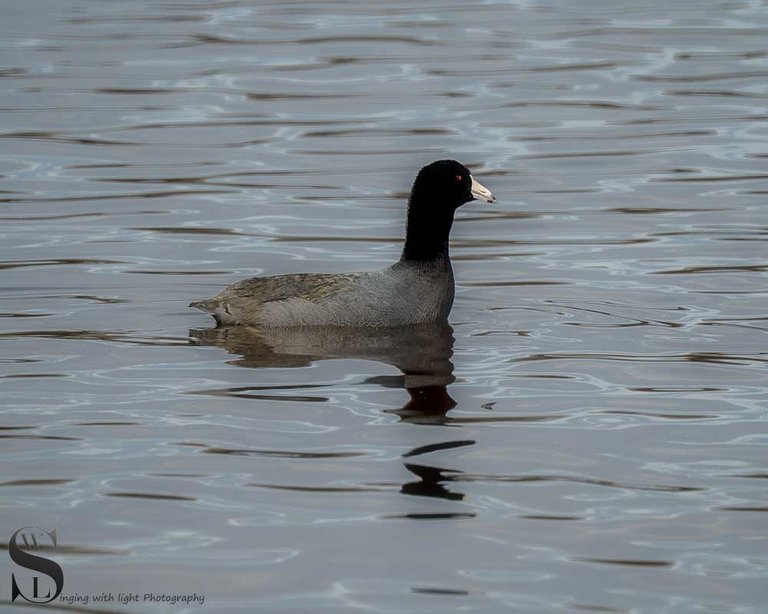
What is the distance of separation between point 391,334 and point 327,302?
1.69 feet

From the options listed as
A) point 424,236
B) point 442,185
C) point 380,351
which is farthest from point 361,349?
point 442,185

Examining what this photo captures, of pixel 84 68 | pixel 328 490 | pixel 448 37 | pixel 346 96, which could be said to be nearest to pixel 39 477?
pixel 328 490

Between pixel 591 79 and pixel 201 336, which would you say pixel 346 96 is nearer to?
pixel 591 79

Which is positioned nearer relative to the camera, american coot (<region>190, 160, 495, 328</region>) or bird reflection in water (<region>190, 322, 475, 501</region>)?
bird reflection in water (<region>190, 322, 475, 501</region>)

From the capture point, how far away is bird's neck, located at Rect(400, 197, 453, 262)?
12.6 m

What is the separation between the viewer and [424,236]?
12.6m

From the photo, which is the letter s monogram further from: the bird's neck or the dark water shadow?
the bird's neck

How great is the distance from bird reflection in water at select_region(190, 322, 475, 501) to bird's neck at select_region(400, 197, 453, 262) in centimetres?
56

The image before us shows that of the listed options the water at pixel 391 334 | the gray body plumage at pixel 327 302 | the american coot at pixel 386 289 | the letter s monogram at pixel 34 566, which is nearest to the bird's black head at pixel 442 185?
the american coot at pixel 386 289

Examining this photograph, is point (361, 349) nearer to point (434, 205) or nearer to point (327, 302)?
point (327, 302)

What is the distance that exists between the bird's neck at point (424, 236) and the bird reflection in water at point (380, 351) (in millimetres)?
558

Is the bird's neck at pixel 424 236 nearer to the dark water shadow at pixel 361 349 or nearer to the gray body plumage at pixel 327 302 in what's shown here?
the gray body plumage at pixel 327 302

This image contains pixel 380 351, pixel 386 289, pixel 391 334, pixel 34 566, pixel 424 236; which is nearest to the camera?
pixel 34 566

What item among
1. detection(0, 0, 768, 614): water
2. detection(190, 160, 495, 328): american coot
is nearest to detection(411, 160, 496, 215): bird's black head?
detection(190, 160, 495, 328): american coot
